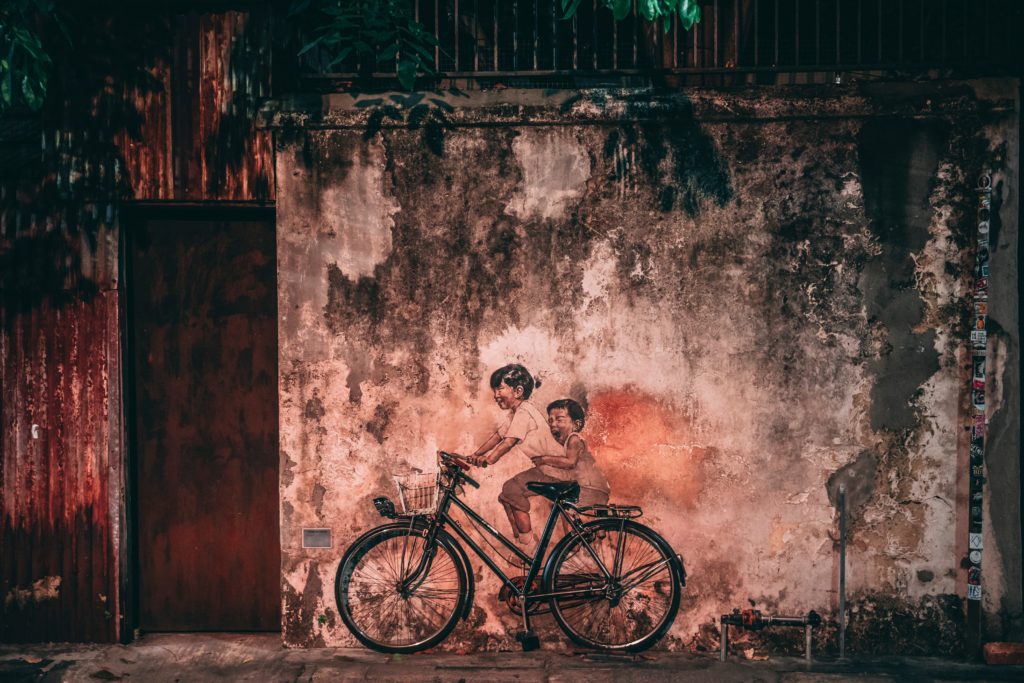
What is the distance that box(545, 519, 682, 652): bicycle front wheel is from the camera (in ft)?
20.0

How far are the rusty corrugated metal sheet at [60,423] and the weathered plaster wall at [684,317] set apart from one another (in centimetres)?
141

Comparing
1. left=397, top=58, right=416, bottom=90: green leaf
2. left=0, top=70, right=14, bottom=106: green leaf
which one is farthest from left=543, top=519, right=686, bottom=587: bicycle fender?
left=0, top=70, right=14, bottom=106: green leaf

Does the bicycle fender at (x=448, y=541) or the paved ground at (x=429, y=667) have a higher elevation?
the bicycle fender at (x=448, y=541)

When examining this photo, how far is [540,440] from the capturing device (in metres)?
6.18

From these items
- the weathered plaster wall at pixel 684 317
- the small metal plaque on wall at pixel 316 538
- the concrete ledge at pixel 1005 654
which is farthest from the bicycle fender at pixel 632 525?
the concrete ledge at pixel 1005 654

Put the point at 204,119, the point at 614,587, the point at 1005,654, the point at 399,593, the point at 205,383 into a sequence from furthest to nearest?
the point at 205,383
the point at 204,119
the point at 399,593
the point at 614,587
the point at 1005,654

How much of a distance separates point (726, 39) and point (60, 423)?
5.77 m

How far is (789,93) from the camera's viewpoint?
6062 mm

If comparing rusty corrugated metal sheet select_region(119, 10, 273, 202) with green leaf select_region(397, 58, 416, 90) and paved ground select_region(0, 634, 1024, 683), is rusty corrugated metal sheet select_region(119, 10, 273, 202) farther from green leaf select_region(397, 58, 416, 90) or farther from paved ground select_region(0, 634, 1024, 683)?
paved ground select_region(0, 634, 1024, 683)

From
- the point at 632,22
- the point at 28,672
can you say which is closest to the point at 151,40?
the point at 632,22

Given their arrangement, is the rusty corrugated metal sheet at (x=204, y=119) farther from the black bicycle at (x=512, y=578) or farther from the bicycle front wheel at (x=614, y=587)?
the bicycle front wheel at (x=614, y=587)

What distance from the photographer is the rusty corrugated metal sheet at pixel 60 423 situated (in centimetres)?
641

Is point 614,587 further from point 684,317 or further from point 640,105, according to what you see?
point 640,105

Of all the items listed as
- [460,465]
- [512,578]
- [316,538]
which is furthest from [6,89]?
[512,578]
